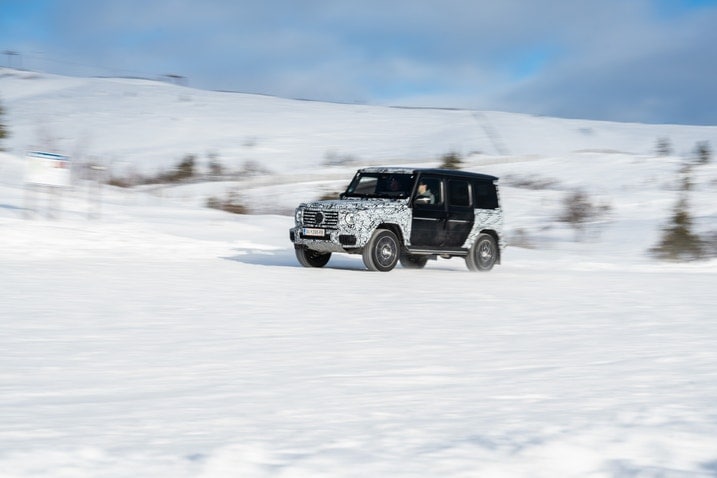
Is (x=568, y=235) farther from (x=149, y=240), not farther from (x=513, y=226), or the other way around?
(x=149, y=240)

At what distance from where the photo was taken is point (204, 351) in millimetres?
7461

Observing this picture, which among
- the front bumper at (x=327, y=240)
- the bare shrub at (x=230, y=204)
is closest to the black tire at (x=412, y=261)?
the front bumper at (x=327, y=240)

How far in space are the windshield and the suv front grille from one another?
37.8 inches

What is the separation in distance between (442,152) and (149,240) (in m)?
28.7

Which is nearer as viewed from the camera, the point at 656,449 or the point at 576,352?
the point at 656,449

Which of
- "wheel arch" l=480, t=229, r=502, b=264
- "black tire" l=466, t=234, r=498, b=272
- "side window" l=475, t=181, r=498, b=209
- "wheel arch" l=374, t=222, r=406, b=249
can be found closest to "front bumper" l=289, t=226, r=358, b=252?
"wheel arch" l=374, t=222, r=406, b=249

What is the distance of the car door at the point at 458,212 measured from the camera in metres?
17.6

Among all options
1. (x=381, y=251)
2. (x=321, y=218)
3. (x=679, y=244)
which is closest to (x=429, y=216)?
(x=381, y=251)

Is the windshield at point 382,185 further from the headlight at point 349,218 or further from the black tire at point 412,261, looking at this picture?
the black tire at point 412,261

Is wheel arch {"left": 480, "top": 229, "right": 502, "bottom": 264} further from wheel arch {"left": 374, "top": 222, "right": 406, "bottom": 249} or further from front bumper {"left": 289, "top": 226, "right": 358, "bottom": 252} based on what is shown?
front bumper {"left": 289, "top": 226, "right": 358, "bottom": 252}

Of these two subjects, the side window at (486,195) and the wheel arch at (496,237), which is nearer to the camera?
the side window at (486,195)

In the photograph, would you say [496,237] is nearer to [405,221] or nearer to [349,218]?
[405,221]

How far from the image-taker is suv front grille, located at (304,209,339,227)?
53.1 ft

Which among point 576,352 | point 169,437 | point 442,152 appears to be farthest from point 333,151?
point 169,437
